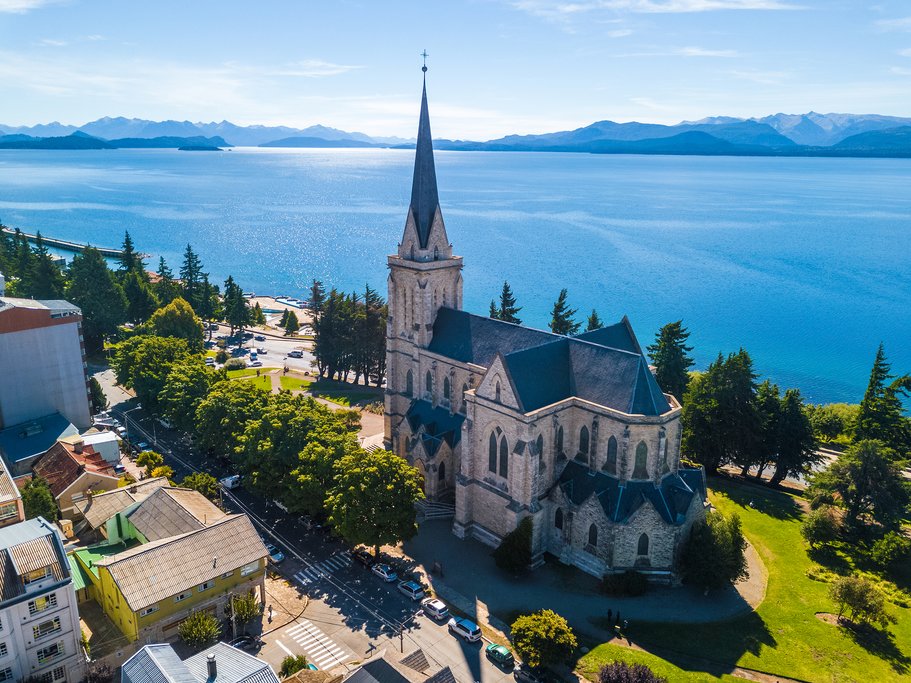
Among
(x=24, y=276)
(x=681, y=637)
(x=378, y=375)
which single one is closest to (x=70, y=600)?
(x=681, y=637)

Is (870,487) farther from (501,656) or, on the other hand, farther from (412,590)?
(412,590)

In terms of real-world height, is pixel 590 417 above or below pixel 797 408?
above

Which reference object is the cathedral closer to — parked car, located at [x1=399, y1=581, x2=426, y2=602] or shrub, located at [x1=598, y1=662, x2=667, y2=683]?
parked car, located at [x1=399, y1=581, x2=426, y2=602]

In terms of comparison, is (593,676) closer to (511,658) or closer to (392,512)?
(511,658)

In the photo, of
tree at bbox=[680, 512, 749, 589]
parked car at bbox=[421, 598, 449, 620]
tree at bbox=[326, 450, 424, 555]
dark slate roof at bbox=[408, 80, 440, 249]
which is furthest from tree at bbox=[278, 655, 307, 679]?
dark slate roof at bbox=[408, 80, 440, 249]

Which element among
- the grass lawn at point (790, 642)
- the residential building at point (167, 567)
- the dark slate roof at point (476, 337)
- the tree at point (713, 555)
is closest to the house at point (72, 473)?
the residential building at point (167, 567)

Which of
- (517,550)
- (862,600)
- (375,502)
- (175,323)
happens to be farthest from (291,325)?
(862,600)
